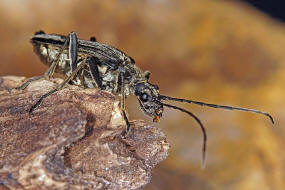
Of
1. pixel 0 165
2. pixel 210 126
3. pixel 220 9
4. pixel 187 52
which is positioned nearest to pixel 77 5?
pixel 187 52

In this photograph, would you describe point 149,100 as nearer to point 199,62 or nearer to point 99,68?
point 99,68

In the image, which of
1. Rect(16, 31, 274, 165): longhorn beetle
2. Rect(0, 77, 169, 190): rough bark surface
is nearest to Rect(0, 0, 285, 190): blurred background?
Rect(16, 31, 274, 165): longhorn beetle

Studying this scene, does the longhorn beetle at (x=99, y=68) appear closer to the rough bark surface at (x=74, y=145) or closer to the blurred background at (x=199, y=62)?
the rough bark surface at (x=74, y=145)

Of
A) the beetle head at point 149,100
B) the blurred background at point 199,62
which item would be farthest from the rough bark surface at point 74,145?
the blurred background at point 199,62

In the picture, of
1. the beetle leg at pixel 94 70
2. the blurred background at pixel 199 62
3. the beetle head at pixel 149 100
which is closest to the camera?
A: the beetle head at pixel 149 100

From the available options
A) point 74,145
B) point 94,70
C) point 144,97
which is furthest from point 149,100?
point 74,145

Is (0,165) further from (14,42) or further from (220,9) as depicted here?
(220,9)
